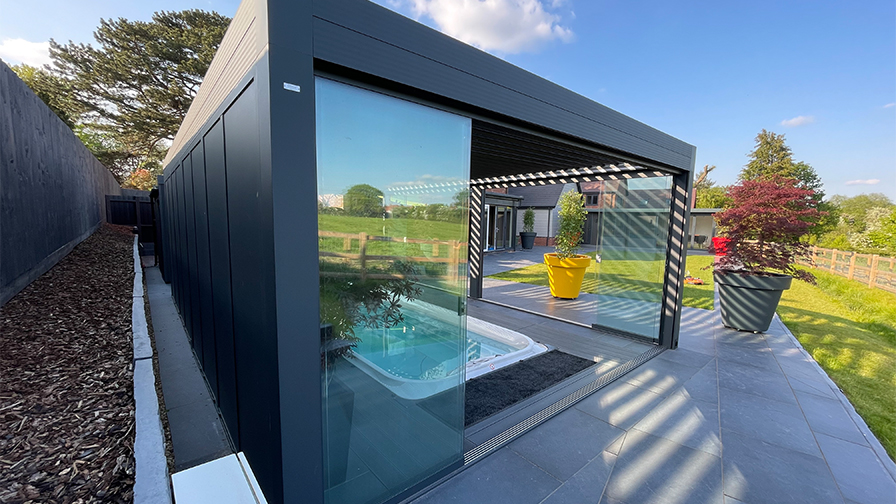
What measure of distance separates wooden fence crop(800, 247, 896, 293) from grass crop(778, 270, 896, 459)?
30cm

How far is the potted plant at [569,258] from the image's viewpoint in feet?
25.9

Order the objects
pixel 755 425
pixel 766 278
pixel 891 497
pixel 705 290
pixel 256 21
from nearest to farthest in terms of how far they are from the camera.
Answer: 1. pixel 256 21
2. pixel 891 497
3. pixel 755 425
4. pixel 766 278
5. pixel 705 290

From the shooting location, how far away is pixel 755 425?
311 cm

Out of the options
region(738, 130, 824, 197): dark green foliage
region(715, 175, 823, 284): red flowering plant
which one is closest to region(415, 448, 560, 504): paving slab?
region(715, 175, 823, 284): red flowering plant

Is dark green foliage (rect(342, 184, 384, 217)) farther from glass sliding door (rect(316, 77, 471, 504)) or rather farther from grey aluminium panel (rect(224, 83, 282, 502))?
grey aluminium panel (rect(224, 83, 282, 502))

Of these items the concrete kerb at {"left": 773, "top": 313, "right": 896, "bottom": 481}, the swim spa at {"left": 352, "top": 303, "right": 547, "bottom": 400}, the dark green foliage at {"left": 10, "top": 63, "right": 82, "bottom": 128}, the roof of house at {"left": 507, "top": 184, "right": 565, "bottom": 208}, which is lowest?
the concrete kerb at {"left": 773, "top": 313, "right": 896, "bottom": 481}

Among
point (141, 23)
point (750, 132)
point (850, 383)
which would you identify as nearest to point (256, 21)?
point (850, 383)

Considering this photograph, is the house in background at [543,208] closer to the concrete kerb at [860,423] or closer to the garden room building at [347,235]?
the concrete kerb at [860,423]

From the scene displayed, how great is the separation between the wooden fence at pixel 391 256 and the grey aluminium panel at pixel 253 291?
0.30 meters

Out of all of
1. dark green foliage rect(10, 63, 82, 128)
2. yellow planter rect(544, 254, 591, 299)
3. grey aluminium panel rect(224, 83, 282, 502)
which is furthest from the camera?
dark green foliage rect(10, 63, 82, 128)

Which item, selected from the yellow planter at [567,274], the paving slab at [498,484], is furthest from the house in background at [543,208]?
the paving slab at [498,484]

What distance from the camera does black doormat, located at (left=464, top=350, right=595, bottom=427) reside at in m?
3.37

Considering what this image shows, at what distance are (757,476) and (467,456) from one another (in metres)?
2.04

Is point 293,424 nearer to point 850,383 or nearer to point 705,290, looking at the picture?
point 850,383
